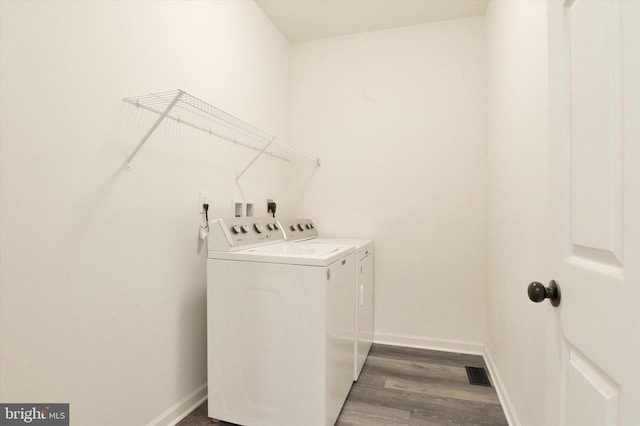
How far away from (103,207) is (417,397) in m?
1.89

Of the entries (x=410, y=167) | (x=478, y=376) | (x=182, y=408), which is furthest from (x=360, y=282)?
(x=182, y=408)

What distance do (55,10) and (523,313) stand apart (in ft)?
7.15

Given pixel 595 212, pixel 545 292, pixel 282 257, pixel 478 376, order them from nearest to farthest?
pixel 595 212, pixel 545 292, pixel 282 257, pixel 478 376

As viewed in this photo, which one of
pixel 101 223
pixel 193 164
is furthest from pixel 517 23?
pixel 101 223

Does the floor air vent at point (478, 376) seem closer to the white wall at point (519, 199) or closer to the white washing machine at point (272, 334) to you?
the white wall at point (519, 199)

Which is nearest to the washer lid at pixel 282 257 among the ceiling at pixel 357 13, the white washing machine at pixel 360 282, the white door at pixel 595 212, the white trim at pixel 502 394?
the white washing machine at pixel 360 282

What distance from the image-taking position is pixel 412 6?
2455 millimetres

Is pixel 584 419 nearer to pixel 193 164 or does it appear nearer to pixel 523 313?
pixel 523 313

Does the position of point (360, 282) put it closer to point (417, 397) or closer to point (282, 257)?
point (417, 397)

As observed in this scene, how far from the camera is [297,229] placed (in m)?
2.48

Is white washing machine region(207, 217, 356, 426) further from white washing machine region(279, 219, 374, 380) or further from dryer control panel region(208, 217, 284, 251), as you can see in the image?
white washing machine region(279, 219, 374, 380)

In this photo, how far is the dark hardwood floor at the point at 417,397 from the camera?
170 cm

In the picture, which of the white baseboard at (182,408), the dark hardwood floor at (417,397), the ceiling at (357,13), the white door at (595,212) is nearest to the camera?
the white door at (595,212)

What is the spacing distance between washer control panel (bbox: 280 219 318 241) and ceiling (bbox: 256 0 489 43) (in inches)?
64.0
